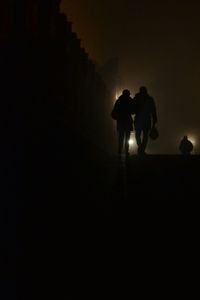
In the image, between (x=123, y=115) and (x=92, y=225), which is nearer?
(x=92, y=225)

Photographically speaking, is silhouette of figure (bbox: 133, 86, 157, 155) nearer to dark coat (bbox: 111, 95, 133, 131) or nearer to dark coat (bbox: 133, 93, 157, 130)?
dark coat (bbox: 133, 93, 157, 130)

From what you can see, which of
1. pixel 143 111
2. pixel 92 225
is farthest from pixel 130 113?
pixel 92 225

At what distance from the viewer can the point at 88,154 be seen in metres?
11.0

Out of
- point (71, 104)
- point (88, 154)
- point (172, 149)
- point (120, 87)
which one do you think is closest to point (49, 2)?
point (71, 104)

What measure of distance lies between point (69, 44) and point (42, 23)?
3.48 meters

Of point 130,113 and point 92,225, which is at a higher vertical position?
point 130,113

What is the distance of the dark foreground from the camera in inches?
295

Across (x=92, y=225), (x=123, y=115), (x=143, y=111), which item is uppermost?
(x=143, y=111)

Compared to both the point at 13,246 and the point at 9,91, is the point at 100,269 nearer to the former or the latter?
the point at 13,246

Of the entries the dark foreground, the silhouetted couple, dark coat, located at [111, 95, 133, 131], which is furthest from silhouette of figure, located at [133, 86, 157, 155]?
the dark foreground

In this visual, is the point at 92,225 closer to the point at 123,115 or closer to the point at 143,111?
the point at 123,115

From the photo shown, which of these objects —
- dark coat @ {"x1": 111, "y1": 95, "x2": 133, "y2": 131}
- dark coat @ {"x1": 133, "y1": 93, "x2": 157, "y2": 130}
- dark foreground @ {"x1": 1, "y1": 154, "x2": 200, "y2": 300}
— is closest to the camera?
dark foreground @ {"x1": 1, "y1": 154, "x2": 200, "y2": 300}

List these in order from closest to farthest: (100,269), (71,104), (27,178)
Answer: (100,269) < (27,178) < (71,104)

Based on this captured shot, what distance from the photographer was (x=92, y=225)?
27.9 feet
